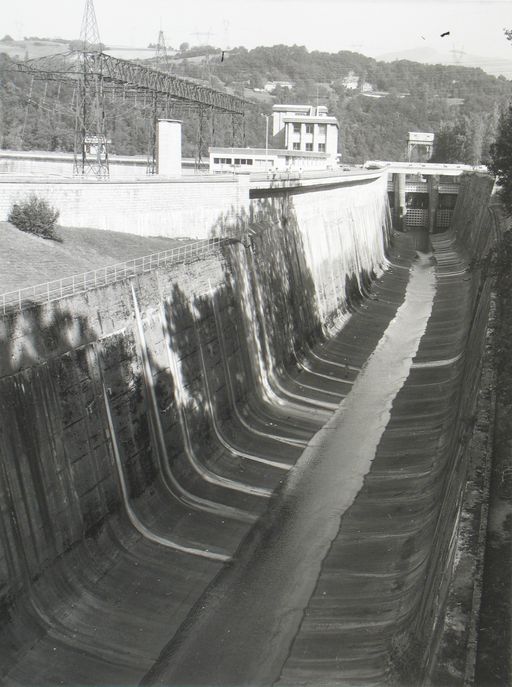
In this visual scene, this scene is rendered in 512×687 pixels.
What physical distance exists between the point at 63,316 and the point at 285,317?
20.4 metres

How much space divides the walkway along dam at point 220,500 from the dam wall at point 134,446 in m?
0.07

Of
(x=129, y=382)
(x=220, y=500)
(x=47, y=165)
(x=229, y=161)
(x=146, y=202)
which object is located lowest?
Answer: (x=220, y=500)

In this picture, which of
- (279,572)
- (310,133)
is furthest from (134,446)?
(310,133)

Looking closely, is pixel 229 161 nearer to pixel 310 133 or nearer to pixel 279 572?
pixel 310 133

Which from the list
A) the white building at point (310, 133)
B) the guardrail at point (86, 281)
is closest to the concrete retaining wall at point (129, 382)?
the guardrail at point (86, 281)

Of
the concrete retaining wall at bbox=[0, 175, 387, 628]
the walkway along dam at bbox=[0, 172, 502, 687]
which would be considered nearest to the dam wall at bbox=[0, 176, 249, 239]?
the concrete retaining wall at bbox=[0, 175, 387, 628]

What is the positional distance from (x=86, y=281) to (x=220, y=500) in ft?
27.3

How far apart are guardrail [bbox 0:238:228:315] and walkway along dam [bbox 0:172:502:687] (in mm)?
637

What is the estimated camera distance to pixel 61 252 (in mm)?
30875

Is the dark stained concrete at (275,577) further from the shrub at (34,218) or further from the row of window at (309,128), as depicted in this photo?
the row of window at (309,128)

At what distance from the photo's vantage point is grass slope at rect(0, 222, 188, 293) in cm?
2723

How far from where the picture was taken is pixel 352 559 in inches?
877

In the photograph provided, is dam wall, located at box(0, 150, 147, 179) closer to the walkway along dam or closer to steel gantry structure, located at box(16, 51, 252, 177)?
steel gantry structure, located at box(16, 51, 252, 177)

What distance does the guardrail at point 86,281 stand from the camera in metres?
22.5
